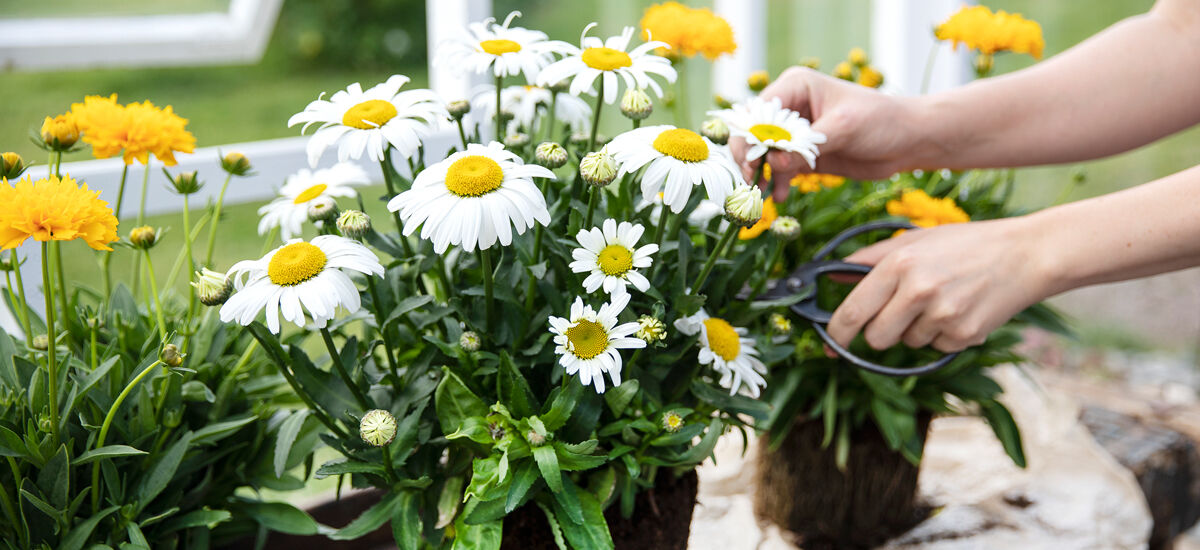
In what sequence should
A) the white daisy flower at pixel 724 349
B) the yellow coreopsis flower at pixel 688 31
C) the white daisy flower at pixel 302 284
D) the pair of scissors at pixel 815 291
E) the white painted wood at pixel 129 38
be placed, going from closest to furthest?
the white daisy flower at pixel 302 284 → the white daisy flower at pixel 724 349 → the pair of scissors at pixel 815 291 → the yellow coreopsis flower at pixel 688 31 → the white painted wood at pixel 129 38

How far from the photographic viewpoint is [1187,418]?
1.33 m

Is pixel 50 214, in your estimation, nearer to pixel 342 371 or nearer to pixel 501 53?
pixel 342 371

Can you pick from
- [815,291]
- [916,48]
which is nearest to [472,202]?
[815,291]

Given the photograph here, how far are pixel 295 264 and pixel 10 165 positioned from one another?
222mm

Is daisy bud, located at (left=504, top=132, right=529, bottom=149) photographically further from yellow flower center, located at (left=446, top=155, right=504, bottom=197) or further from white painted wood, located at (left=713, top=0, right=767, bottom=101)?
white painted wood, located at (left=713, top=0, right=767, bottom=101)

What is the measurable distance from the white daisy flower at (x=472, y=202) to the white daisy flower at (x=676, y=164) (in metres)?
0.06

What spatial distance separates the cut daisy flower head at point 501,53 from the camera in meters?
0.59

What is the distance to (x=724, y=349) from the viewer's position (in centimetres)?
58

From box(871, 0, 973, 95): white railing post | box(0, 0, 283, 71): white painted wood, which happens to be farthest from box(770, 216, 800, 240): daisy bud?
box(871, 0, 973, 95): white railing post

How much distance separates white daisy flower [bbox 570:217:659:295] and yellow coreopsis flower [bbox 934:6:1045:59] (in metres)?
0.57

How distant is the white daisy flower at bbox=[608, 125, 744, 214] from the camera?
51 cm

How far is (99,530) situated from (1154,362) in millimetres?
2823

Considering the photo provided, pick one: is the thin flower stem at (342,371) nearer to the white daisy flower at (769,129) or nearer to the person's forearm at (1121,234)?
the white daisy flower at (769,129)

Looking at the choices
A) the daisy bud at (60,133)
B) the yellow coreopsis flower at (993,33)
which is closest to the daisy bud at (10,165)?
the daisy bud at (60,133)
